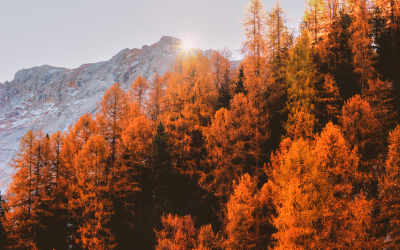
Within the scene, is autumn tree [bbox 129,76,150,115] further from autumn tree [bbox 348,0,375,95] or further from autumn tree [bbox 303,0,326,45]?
autumn tree [bbox 348,0,375,95]

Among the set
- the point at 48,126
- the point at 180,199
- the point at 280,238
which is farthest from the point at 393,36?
the point at 48,126

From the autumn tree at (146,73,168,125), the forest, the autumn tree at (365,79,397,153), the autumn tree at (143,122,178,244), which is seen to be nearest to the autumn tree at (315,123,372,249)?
the forest

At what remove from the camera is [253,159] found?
66.0ft

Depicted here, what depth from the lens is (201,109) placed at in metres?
27.0

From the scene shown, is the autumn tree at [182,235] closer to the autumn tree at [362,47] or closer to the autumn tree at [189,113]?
the autumn tree at [189,113]

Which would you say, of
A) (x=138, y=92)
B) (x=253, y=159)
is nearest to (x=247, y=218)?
(x=253, y=159)

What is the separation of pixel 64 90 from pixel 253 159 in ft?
449

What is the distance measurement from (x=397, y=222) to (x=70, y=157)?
2849 centimetres

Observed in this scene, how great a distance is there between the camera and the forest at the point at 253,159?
1370 cm

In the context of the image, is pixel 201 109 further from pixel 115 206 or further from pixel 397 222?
pixel 397 222

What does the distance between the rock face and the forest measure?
72388mm

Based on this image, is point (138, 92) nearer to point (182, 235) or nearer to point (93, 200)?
point (93, 200)

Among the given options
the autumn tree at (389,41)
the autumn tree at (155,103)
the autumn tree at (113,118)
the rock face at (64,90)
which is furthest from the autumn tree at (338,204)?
the rock face at (64,90)

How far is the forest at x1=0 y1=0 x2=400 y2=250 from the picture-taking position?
44.9 ft
